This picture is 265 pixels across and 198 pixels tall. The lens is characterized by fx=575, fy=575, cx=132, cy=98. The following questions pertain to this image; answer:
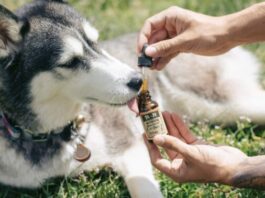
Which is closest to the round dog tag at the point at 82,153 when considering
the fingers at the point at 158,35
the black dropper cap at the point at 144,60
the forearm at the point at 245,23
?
the black dropper cap at the point at 144,60

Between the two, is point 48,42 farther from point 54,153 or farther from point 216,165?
point 216,165

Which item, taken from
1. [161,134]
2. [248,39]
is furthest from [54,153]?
[248,39]

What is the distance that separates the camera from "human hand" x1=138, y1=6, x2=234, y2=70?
3.54 meters

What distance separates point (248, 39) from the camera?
3803mm

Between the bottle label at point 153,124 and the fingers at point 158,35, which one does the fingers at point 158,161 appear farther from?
the fingers at point 158,35

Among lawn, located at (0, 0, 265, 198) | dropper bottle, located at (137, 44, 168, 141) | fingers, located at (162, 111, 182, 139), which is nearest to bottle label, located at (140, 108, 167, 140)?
dropper bottle, located at (137, 44, 168, 141)

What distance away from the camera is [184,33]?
3.58 meters

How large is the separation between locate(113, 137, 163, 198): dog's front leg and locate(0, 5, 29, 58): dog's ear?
106cm

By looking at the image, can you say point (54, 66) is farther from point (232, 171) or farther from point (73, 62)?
point (232, 171)

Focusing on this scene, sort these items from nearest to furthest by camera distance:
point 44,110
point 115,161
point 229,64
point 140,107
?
point 140,107 → point 44,110 → point 115,161 → point 229,64

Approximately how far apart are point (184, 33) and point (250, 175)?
40.0 inches

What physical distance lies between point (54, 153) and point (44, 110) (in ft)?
1.00

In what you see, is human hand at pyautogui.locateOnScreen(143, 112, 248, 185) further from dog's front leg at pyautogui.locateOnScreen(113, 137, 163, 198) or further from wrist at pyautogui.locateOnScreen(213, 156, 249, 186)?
dog's front leg at pyautogui.locateOnScreen(113, 137, 163, 198)

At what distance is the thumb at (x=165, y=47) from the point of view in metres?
3.44
